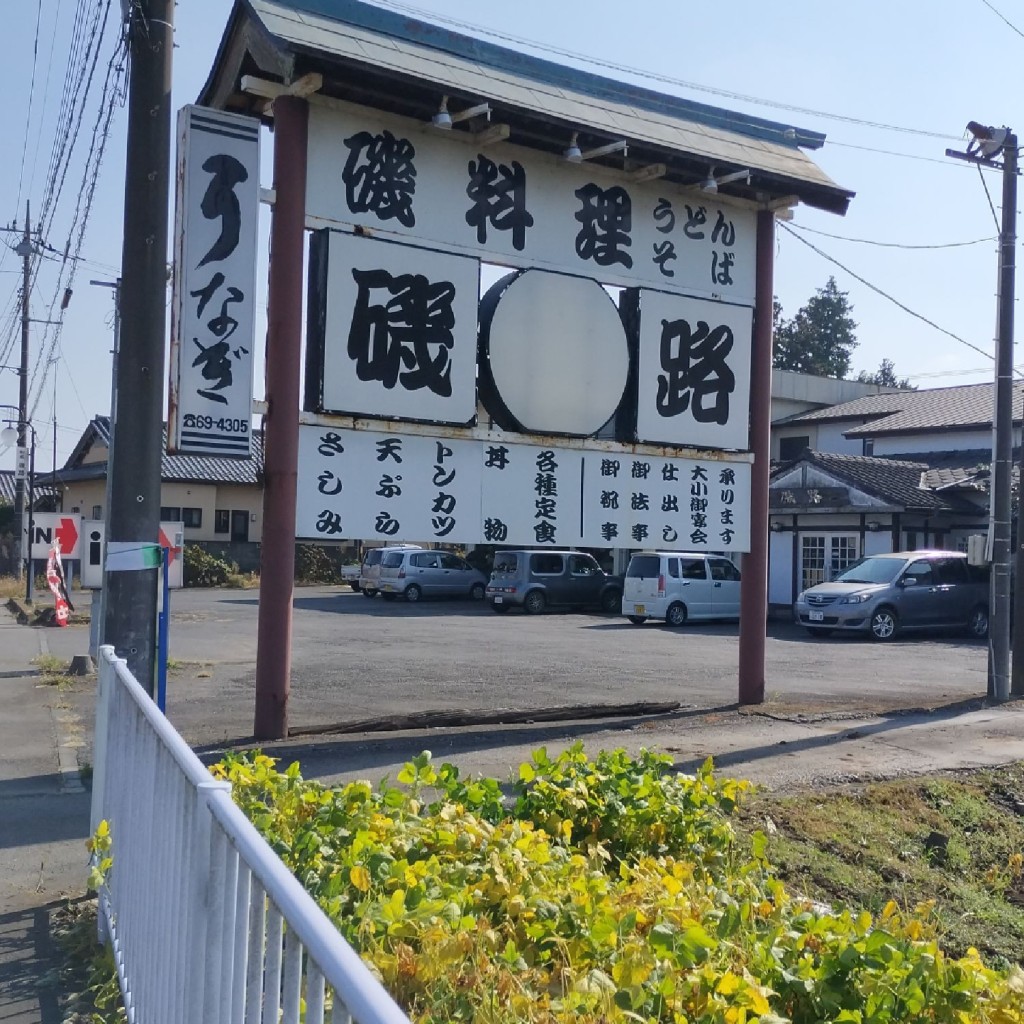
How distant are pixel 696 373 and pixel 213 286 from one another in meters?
4.96

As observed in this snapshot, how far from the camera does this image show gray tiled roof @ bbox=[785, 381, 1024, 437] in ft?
109

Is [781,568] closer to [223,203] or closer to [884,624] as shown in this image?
[884,624]

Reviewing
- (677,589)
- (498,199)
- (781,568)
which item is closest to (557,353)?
(498,199)

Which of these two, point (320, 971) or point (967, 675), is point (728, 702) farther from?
point (320, 971)

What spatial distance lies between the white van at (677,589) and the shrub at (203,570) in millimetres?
18474

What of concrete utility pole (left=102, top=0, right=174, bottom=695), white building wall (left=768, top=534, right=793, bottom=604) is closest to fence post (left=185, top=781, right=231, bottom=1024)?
concrete utility pole (left=102, top=0, right=174, bottom=695)

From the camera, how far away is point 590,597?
3175cm

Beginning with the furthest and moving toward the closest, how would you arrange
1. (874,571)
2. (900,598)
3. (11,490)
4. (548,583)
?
(11,490), (548,583), (874,571), (900,598)

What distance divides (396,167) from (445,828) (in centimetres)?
661

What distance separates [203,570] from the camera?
40.4m

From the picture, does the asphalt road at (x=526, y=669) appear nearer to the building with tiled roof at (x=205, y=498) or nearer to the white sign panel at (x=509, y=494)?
the white sign panel at (x=509, y=494)

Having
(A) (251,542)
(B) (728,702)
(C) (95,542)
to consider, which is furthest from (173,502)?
(B) (728,702)

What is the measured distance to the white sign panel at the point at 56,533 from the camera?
58.2 ft

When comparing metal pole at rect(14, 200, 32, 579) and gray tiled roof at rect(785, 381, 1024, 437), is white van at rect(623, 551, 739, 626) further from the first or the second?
metal pole at rect(14, 200, 32, 579)
